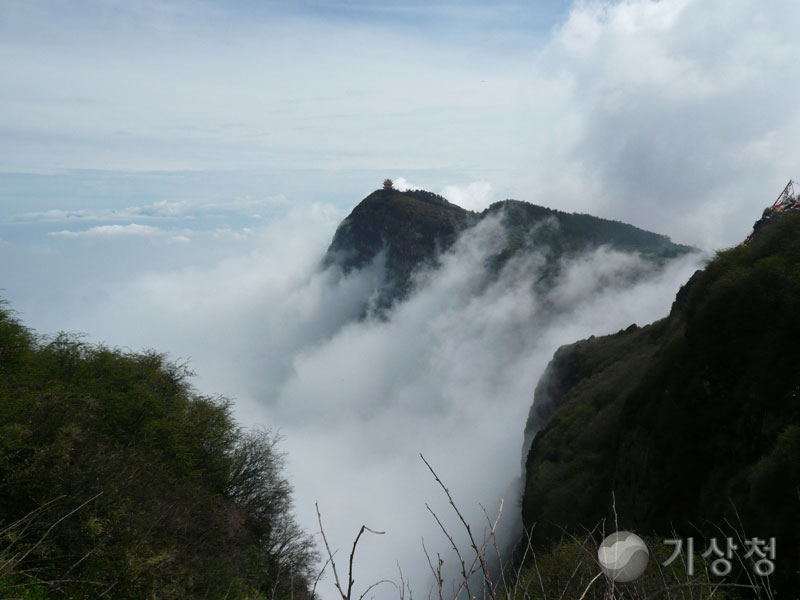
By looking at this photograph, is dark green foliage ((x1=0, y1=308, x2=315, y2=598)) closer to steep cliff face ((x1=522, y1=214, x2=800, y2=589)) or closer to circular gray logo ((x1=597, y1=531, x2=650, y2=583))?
circular gray logo ((x1=597, y1=531, x2=650, y2=583))

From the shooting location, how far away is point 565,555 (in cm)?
2384

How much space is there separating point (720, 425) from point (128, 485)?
27.1 metres

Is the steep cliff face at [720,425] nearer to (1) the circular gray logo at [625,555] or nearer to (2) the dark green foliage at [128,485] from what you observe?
(1) the circular gray logo at [625,555]

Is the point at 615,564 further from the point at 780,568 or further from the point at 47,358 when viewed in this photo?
the point at 47,358

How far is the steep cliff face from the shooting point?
68.2ft

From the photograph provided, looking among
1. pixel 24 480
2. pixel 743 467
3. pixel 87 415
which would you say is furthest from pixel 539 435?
pixel 24 480

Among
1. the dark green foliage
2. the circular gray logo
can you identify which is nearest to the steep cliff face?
the circular gray logo

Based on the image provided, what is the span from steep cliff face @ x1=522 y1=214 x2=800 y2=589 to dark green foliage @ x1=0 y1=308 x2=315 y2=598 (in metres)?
17.3

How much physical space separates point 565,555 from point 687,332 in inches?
599

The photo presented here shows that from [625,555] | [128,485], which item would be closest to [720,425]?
[625,555]

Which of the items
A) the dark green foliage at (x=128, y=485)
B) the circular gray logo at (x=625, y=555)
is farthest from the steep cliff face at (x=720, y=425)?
the dark green foliage at (x=128, y=485)

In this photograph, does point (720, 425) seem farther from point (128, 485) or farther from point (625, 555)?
point (128, 485)

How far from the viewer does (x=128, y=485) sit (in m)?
22.3

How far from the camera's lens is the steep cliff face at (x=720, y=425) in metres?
20.8
